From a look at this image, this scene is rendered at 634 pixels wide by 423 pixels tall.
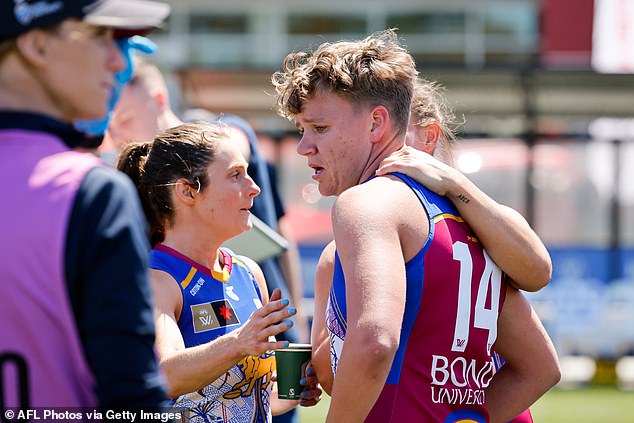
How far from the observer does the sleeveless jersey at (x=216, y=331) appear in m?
3.13

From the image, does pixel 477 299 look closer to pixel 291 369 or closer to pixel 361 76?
pixel 291 369

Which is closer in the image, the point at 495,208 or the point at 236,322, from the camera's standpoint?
the point at 495,208

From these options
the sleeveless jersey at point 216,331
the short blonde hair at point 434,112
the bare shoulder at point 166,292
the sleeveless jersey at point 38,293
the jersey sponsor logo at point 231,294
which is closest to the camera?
the sleeveless jersey at point 38,293

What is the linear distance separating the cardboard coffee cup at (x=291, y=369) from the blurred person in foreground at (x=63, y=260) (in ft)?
3.36

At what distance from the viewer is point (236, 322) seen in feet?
10.5

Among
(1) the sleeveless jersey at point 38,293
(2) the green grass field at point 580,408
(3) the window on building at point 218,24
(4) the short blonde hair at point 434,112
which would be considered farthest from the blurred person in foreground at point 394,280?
(3) the window on building at point 218,24

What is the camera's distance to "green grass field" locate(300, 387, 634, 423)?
9.04m

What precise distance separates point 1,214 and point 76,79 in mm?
306

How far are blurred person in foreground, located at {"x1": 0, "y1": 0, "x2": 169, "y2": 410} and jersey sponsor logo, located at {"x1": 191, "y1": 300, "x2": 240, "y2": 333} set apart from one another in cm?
112

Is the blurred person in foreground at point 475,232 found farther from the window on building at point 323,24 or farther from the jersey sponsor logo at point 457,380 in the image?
the window on building at point 323,24

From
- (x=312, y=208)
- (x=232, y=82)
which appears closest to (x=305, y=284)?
(x=312, y=208)

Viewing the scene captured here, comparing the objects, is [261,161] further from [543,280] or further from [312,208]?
[312,208]

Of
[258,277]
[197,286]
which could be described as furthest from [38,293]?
[258,277]

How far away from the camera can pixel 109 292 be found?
6.36 feet
